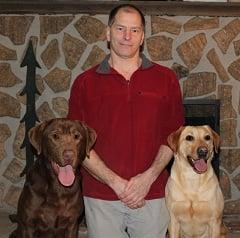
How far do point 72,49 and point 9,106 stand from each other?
0.81 metres

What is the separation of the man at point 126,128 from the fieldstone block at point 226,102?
177cm

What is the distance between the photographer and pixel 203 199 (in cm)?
353

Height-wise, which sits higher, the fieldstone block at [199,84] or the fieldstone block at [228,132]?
the fieldstone block at [199,84]

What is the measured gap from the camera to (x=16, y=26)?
193 inches

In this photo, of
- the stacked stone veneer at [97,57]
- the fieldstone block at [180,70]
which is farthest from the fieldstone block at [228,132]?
the fieldstone block at [180,70]

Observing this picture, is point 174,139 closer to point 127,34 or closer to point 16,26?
point 127,34

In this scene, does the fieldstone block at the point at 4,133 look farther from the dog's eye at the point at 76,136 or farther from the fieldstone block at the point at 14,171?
the dog's eye at the point at 76,136

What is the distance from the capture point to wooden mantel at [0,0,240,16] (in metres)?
4.79

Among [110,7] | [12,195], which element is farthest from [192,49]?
[12,195]

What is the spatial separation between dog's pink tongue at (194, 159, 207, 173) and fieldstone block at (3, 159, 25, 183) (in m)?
2.15

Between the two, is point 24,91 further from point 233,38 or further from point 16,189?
point 233,38

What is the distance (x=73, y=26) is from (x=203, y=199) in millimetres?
2181

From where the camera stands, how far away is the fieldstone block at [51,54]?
4926 mm

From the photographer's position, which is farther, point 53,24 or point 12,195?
point 12,195
